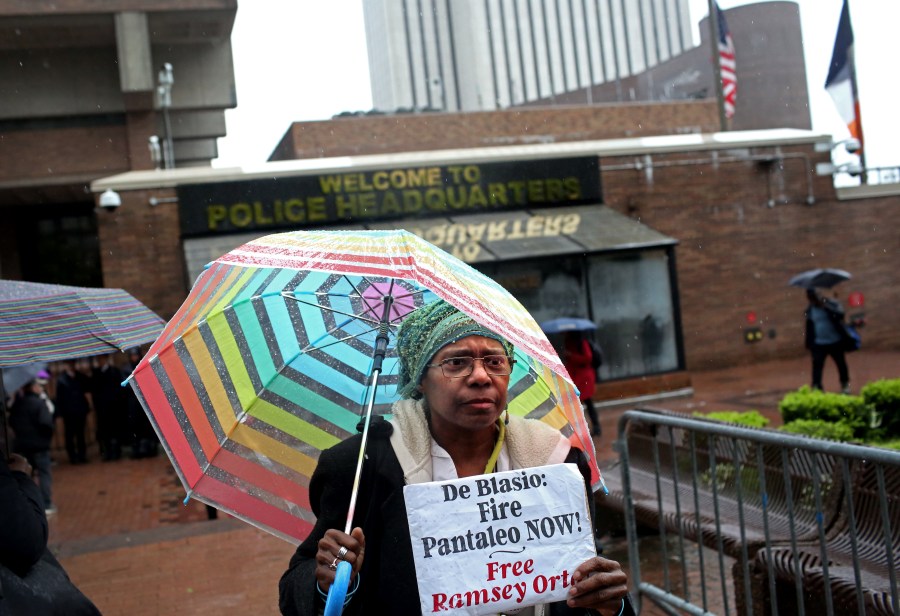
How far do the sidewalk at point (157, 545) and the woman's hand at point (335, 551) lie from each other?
4722 millimetres

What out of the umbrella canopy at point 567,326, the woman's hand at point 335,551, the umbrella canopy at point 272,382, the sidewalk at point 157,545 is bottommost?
the sidewalk at point 157,545

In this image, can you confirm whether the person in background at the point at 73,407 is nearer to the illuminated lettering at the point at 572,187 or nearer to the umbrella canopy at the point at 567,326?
the umbrella canopy at the point at 567,326

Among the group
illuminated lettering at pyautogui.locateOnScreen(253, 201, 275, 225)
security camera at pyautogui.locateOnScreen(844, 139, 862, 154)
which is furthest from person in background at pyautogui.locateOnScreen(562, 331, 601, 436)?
security camera at pyautogui.locateOnScreen(844, 139, 862, 154)

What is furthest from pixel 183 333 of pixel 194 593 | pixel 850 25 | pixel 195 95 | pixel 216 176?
pixel 195 95

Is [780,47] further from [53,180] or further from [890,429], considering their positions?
[890,429]

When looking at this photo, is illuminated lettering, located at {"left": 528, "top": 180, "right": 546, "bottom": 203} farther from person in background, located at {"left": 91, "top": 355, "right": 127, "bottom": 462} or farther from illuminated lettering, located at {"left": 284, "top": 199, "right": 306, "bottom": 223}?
person in background, located at {"left": 91, "top": 355, "right": 127, "bottom": 462}

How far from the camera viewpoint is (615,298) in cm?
2005

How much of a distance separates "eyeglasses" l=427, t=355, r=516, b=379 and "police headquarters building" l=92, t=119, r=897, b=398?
54.4ft

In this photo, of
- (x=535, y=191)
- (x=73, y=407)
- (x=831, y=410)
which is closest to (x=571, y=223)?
(x=535, y=191)

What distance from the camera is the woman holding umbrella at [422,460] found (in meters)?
2.32

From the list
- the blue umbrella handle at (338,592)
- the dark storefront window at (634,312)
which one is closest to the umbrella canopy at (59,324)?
the blue umbrella handle at (338,592)

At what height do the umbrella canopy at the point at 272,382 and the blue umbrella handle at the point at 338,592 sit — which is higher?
the umbrella canopy at the point at 272,382

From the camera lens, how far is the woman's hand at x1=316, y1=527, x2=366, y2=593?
7.28 feet

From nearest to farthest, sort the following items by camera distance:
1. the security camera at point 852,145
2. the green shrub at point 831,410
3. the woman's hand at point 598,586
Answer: the woman's hand at point 598,586 < the green shrub at point 831,410 < the security camera at point 852,145
